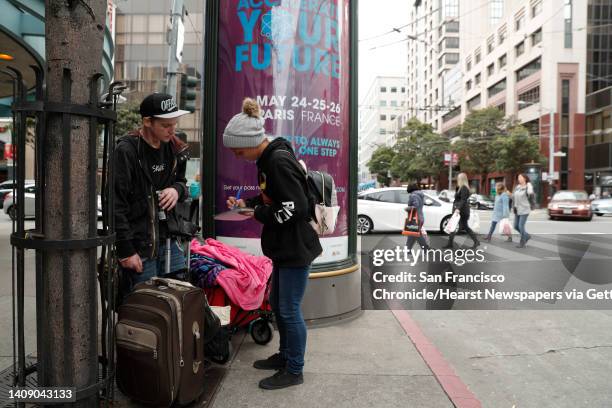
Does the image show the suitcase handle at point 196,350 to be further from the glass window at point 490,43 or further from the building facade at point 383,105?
the building facade at point 383,105

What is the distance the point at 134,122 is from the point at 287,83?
28.6 metres

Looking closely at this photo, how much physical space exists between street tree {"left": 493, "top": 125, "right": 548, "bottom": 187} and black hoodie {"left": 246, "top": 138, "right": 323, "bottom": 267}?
39.3 m

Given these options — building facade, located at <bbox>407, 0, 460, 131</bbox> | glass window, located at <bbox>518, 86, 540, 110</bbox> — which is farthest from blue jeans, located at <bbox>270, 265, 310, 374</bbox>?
building facade, located at <bbox>407, 0, 460, 131</bbox>

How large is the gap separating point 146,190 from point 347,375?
1.87 m

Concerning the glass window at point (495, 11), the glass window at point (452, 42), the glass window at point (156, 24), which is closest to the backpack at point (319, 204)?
the glass window at point (156, 24)

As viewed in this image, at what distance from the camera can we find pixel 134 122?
30.9 meters

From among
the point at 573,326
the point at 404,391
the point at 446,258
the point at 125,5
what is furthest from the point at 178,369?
the point at 125,5

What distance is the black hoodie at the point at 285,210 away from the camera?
3.06 m

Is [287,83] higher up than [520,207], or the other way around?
[287,83]

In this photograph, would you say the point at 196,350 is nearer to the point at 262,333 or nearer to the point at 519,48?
the point at 262,333

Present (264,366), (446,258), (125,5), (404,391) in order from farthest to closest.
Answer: (125,5)
(446,258)
(264,366)
(404,391)

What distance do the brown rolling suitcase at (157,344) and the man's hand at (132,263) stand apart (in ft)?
0.54

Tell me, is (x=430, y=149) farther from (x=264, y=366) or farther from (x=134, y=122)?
(x=264, y=366)

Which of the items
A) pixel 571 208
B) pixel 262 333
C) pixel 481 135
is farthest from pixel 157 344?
pixel 481 135
